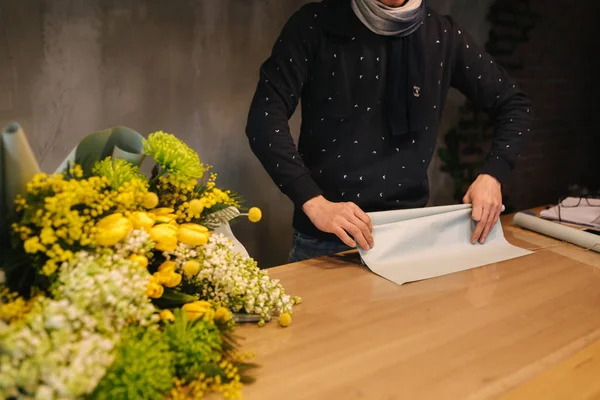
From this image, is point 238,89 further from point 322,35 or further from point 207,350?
point 207,350

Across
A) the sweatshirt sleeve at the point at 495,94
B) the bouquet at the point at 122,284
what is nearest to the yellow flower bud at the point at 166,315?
the bouquet at the point at 122,284

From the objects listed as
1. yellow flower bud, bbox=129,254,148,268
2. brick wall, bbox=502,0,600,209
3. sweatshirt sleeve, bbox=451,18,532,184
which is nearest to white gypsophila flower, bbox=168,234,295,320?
yellow flower bud, bbox=129,254,148,268

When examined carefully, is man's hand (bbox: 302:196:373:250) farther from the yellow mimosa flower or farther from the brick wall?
the brick wall

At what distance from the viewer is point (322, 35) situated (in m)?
1.49

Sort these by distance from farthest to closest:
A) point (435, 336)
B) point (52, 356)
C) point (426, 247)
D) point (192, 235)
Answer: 1. point (426, 247)
2. point (435, 336)
3. point (192, 235)
4. point (52, 356)

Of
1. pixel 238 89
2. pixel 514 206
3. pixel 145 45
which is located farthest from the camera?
pixel 514 206

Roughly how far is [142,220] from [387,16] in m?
0.98

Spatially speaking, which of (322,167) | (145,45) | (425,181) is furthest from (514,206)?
(145,45)

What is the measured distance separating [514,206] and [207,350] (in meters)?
2.99

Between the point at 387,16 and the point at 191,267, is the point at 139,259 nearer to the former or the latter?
the point at 191,267

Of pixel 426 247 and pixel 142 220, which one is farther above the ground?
pixel 142 220

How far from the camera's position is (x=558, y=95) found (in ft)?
11.2

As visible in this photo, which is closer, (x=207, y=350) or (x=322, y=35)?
(x=207, y=350)

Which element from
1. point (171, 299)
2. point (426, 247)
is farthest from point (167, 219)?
point (426, 247)
